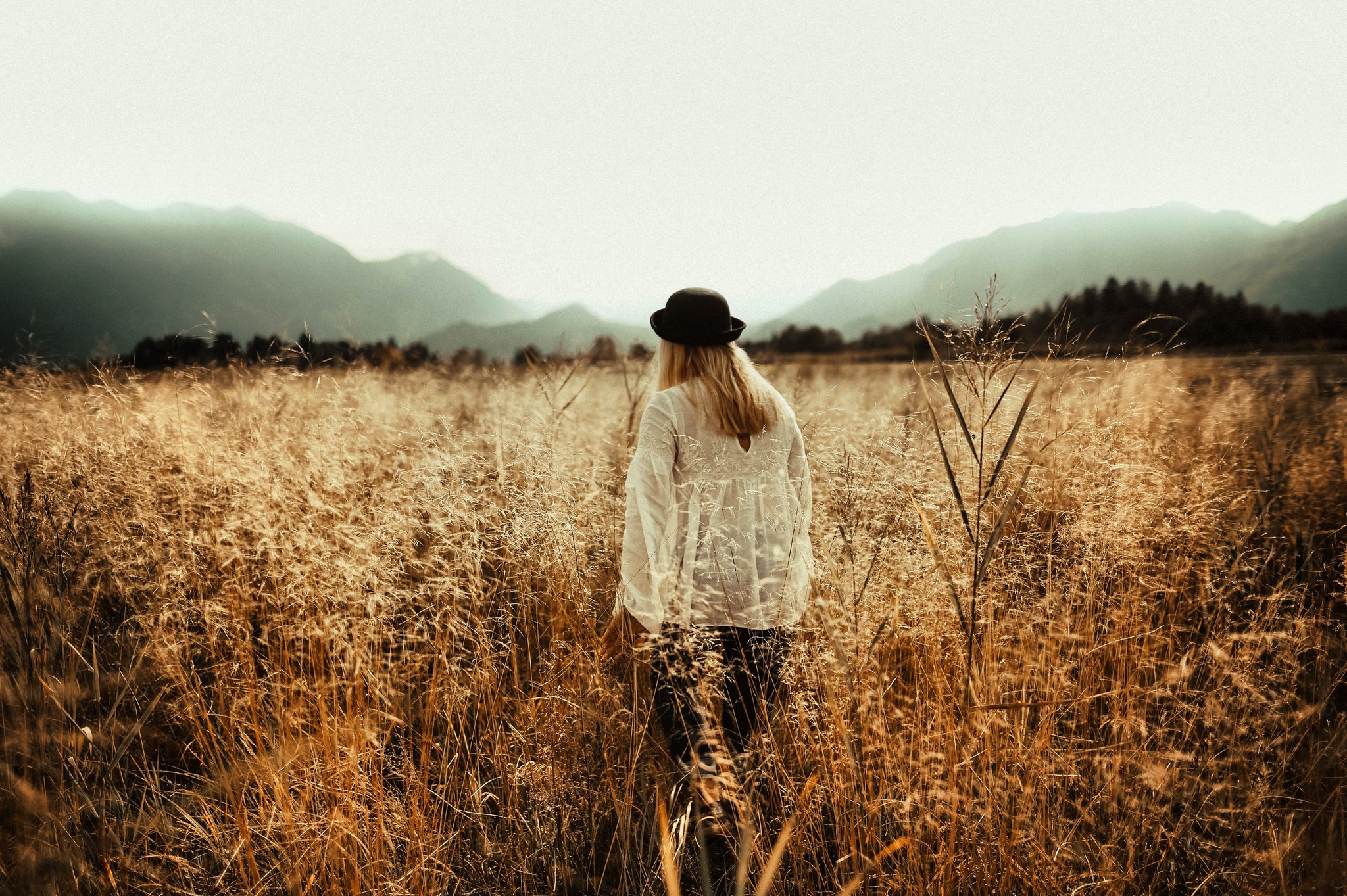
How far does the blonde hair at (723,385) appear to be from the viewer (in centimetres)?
195

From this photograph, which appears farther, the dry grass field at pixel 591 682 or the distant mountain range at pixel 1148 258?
the distant mountain range at pixel 1148 258

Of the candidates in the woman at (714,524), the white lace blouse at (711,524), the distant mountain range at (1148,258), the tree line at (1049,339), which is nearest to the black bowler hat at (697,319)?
the woman at (714,524)

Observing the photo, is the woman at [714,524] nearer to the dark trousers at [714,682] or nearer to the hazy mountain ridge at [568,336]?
the dark trousers at [714,682]

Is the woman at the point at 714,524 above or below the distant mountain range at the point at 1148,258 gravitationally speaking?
below

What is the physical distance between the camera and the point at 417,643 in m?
2.40

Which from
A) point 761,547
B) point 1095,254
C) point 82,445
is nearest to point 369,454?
point 82,445

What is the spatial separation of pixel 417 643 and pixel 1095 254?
681 feet

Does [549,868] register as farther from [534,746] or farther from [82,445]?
[82,445]

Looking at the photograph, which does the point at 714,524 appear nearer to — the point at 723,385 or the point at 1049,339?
the point at 723,385

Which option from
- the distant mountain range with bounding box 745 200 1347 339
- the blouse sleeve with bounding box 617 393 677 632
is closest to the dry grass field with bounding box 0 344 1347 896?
the blouse sleeve with bounding box 617 393 677 632

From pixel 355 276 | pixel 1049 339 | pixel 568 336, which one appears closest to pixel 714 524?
pixel 1049 339

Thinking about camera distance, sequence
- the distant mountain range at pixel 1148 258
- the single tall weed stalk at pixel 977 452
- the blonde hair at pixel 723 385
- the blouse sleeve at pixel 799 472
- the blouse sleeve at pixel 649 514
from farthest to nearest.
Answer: the distant mountain range at pixel 1148 258, the blouse sleeve at pixel 799 472, the blonde hair at pixel 723 385, the blouse sleeve at pixel 649 514, the single tall weed stalk at pixel 977 452

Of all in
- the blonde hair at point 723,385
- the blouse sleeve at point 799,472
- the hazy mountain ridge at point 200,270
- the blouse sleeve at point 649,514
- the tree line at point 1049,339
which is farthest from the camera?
the hazy mountain ridge at point 200,270

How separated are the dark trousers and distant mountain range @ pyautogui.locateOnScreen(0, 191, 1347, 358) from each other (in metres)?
1.27
